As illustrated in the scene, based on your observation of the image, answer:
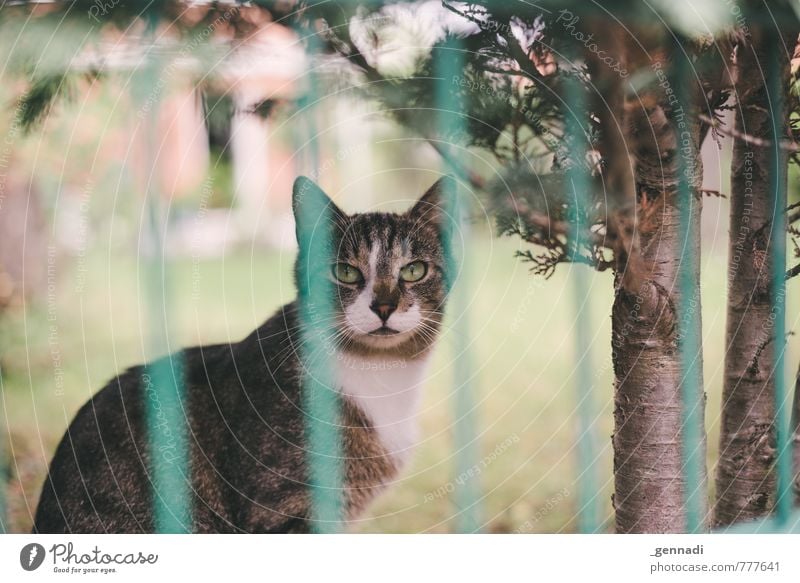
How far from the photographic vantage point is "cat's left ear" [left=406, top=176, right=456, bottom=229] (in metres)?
1.24

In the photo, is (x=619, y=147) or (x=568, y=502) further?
(x=568, y=502)

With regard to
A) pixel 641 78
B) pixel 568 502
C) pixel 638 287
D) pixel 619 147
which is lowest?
pixel 568 502

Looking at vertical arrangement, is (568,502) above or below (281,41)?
below

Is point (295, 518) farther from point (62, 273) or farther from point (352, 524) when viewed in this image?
point (62, 273)

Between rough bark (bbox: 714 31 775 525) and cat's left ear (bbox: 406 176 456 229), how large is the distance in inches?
17.9

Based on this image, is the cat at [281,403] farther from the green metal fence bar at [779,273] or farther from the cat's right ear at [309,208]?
the green metal fence bar at [779,273]

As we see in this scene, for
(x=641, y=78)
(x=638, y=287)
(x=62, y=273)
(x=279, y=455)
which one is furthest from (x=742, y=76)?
(x=62, y=273)

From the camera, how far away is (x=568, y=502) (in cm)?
132

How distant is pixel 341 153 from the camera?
1.24 meters

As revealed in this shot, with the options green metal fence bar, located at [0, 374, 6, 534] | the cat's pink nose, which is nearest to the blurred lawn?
green metal fence bar, located at [0, 374, 6, 534]

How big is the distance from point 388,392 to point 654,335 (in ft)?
1.40

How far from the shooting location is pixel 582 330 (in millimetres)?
1278

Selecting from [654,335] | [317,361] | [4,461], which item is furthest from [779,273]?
[4,461]

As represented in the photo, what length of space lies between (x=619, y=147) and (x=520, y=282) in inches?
10.1
